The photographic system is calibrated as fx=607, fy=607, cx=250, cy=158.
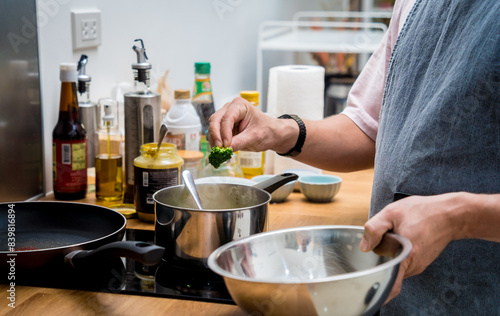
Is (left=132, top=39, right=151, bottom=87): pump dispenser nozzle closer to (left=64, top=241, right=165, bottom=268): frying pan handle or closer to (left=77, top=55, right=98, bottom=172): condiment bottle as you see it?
(left=77, top=55, right=98, bottom=172): condiment bottle

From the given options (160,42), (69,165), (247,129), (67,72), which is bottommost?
(69,165)

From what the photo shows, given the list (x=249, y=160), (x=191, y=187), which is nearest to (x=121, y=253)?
(x=191, y=187)

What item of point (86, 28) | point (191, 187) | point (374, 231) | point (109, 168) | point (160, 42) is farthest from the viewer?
point (160, 42)

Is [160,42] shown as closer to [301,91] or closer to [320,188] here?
[301,91]

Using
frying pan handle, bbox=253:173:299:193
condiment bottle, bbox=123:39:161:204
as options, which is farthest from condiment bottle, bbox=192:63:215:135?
frying pan handle, bbox=253:173:299:193

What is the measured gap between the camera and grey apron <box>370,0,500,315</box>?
3.12 feet

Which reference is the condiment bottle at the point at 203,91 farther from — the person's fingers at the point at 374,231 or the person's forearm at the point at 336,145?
the person's fingers at the point at 374,231

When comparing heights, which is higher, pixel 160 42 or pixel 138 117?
pixel 160 42

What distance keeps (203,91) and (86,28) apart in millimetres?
362

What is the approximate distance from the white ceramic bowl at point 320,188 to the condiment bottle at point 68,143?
1.76 feet

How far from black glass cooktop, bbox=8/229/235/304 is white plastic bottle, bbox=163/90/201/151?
584mm

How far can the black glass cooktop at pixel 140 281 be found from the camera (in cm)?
89

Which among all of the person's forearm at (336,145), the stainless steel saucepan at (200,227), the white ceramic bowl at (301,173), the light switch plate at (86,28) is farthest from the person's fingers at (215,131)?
the light switch plate at (86,28)

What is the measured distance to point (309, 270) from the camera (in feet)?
2.66
